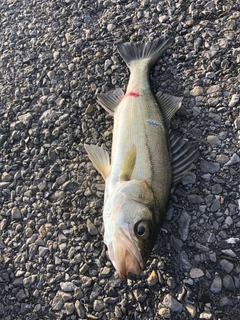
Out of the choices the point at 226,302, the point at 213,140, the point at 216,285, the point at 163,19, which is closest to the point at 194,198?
the point at 213,140

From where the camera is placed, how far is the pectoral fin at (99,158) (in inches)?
124

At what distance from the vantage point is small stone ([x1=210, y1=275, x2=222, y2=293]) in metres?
2.72

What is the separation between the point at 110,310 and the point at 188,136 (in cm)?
179

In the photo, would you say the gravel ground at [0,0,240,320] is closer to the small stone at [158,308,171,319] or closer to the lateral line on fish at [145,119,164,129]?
the small stone at [158,308,171,319]

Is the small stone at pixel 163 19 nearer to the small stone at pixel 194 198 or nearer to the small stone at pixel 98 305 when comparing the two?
the small stone at pixel 194 198

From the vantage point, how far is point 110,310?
2.78m

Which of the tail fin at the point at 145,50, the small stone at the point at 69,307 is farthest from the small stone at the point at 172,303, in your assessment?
the tail fin at the point at 145,50

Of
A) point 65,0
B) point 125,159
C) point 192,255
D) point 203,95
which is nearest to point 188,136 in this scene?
point 203,95

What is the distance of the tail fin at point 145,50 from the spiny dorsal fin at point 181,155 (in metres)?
1.13

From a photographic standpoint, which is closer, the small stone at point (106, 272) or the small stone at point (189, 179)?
the small stone at point (106, 272)

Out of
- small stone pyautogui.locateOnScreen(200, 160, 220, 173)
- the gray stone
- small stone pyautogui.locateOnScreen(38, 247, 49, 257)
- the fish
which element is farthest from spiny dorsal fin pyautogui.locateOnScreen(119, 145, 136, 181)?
small stone pyautogui.locateOnScreen(38, 247, 49, 257)

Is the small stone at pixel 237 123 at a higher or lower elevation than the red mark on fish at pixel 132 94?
lower

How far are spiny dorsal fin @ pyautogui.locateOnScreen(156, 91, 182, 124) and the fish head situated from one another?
3.44 feet

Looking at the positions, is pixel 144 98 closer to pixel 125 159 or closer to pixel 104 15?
pixel 125 159
